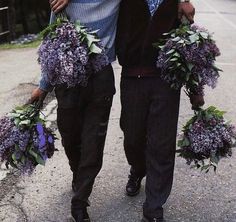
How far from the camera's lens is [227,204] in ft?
13.4

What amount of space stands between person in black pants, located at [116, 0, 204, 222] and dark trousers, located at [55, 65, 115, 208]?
173 millimetres

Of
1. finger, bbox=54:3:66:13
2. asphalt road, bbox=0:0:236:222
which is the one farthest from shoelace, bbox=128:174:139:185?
finger, bbox=54:3:66:13

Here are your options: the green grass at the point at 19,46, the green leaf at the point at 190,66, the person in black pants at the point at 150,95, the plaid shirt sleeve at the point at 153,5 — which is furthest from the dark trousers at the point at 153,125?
the green grass at the point at 19,46

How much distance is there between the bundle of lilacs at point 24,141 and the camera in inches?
136

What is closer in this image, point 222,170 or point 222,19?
point 222,170

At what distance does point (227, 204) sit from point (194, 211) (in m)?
0.29

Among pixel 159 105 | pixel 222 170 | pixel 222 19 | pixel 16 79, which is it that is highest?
pixel 159 105

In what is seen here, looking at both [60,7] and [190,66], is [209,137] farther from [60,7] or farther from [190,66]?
[60,7]

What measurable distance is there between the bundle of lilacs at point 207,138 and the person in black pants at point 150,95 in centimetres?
10

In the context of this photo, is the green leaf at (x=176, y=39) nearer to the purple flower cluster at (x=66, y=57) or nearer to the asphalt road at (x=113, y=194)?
the purple flower cluster at (x=66, y=57)

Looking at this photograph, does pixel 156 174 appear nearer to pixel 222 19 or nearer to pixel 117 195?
pixel 117 195

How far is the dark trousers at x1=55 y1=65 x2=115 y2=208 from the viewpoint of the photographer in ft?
11.3

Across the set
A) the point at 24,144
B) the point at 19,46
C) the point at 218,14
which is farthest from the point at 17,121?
the point at 218,14

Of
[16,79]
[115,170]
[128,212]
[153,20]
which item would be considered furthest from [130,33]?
[16,79]
